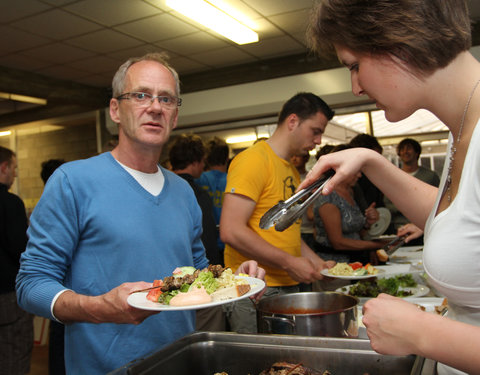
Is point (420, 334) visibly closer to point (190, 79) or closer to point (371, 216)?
point (371, 216)

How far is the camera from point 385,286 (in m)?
2.28

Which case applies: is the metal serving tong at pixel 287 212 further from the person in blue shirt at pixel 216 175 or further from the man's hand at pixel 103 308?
the person in blue shirt at pixel 216 175

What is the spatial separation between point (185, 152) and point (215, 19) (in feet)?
4.81

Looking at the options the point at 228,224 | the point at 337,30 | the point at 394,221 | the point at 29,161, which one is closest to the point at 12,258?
the point at 228,224

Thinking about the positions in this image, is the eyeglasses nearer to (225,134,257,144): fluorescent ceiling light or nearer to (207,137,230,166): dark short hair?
(207,137,230,166): dark short hair

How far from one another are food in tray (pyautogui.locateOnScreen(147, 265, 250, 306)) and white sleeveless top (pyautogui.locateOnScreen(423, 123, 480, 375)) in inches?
19.0

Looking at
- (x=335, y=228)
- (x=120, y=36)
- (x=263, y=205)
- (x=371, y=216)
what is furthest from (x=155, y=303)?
(x=120, y=36)

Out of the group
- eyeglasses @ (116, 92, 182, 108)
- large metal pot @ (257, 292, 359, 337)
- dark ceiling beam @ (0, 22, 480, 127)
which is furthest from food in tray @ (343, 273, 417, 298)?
dark ceiling beam @ (0, 22, 480, 127)

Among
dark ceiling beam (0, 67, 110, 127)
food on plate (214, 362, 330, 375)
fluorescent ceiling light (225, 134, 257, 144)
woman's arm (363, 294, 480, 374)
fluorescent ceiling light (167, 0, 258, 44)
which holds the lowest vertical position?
food on plate (214, 362, 330, 375)

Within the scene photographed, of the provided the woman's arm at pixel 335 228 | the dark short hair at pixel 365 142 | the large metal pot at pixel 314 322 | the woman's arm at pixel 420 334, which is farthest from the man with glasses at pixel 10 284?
the woman's arm at pixel 420 334

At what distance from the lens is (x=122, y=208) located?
136 cm

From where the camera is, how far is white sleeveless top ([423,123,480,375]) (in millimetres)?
786

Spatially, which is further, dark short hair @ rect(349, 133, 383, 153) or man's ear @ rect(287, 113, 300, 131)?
dark short hair @ rect(349, 133, 383, 153)

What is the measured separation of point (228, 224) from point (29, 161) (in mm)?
6976
